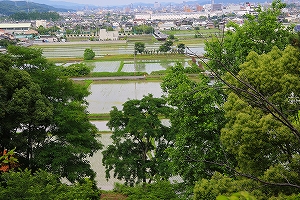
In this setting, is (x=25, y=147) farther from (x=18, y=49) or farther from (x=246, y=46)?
(x=246, y=46)

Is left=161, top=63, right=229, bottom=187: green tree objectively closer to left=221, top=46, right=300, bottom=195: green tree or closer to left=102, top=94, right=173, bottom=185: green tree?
left=221, top=46, right=300, bottom=195: green tree

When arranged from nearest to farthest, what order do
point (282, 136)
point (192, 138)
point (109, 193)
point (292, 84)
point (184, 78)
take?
point (282, 136)
point (292, 84)
point (192, 138)
point (184, 78)
point (109, 193)

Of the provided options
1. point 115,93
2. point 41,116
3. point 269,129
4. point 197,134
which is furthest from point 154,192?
point 115,93

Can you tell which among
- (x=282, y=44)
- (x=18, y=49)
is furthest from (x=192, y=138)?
(x=18, y=49)

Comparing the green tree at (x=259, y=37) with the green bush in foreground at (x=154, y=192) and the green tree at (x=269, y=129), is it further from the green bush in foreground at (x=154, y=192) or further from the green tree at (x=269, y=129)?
the green bush in foreground at (x=154, y=192)

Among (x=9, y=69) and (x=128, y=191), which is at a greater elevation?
(x=9, y=69)

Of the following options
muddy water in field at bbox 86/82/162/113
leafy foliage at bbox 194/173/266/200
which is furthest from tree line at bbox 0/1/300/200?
muddy water in field at bbox 86/82/162/113
